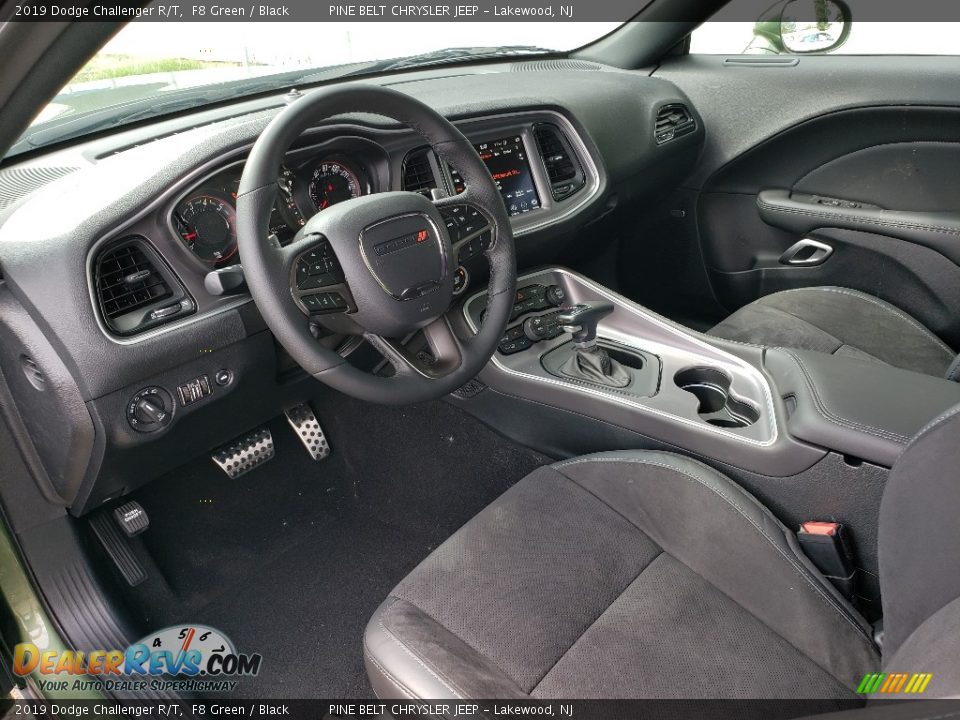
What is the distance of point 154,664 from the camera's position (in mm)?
1677

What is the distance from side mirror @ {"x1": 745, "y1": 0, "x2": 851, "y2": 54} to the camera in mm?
2564

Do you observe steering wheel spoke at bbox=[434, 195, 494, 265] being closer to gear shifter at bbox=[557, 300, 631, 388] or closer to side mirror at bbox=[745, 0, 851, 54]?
gear shifter at bbox=[557, 300, 631, 388]

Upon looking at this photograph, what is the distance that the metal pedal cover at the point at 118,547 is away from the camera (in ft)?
5.79

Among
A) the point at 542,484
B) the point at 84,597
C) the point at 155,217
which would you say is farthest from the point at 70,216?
the point at 542,484

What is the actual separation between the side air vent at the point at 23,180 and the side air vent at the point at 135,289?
0.82ft

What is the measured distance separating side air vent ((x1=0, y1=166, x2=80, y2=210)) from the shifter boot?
114 cm

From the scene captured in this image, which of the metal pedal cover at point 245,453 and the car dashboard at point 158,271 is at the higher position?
the car dashboard at point 158,271

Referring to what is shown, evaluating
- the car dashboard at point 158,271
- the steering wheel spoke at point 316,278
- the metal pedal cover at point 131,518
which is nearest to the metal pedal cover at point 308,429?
the car dashboard at point 158,271

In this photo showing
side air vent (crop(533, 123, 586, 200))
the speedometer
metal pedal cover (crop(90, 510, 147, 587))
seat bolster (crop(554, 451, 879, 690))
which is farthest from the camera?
side air vent (crop(533, 123, 586, 200))

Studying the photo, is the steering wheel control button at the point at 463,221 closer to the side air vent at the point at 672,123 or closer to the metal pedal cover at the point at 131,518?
the metal pedal cover at the point at 131,518

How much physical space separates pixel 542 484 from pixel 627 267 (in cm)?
156

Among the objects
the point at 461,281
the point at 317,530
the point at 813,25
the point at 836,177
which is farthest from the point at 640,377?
the point at 813,25

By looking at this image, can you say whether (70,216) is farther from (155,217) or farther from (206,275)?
(206,275)

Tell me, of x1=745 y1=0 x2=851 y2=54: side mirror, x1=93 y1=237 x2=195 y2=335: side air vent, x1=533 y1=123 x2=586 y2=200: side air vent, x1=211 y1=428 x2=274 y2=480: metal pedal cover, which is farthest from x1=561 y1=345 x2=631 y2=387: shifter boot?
x1=745 y1=0 x2=851 y2=54: side mirror
